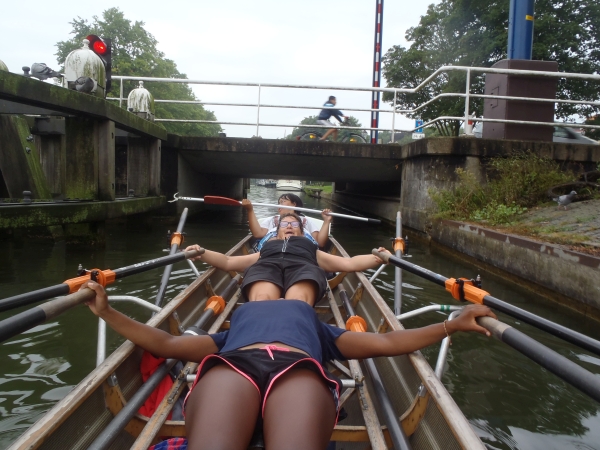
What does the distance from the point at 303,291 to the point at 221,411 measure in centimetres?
153

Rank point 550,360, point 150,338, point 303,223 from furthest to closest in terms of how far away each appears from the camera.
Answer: point 303,223, point 150,338, point 550,360

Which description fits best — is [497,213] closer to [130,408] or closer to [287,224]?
[287,224]

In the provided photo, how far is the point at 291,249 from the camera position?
3.70 metres

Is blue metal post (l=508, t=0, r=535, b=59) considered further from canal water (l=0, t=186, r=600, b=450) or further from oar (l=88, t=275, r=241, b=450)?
oar (l=88, t=275, r=241, b=450)

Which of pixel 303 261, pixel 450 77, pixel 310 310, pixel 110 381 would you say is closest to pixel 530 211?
pixel 303 261

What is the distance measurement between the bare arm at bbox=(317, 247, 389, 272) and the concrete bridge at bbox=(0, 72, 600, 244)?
3.98 m

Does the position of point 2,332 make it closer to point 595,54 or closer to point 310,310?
point 310,310

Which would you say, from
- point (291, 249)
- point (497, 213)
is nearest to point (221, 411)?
point (291, 249)

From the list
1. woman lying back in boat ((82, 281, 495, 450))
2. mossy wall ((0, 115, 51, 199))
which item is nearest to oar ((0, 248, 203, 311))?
woman lying back in boat ((82, 281, 495, 450))

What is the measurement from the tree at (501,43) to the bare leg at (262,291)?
578 inches

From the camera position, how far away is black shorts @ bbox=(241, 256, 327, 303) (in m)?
3.29

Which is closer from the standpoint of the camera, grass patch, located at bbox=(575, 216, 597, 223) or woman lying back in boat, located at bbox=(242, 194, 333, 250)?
woman lying back in boat, located at bbox=(242, 194, 333, 250)

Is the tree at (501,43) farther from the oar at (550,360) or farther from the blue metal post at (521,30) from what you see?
the oar at (550,360)

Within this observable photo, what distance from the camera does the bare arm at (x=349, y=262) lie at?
3.65 metres
